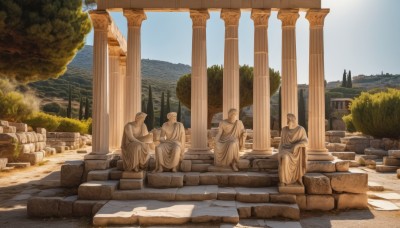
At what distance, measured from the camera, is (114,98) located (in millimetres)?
15219

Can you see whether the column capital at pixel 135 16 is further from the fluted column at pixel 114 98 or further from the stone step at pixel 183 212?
the stone step at pixel 183 212

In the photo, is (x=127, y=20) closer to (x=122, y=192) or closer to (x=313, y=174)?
(x=122, y=192)

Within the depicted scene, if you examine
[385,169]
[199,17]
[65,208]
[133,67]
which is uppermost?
[199,17]

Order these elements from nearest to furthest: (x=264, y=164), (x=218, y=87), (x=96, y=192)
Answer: (x=96, y=192) < (x=264, y=164) < (x=218, y=87)

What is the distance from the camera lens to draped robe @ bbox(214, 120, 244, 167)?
1232 cm

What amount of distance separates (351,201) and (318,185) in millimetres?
1104

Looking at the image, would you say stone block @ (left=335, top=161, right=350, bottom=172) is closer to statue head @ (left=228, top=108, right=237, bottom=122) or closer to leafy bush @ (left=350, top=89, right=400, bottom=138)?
statue head @ (left=228, top=108, right=237, bottom=122)

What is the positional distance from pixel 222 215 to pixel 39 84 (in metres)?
72.1

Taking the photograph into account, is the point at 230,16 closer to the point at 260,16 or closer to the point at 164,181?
the point at 260,16

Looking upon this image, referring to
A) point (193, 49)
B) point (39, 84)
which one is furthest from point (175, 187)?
point (39, 84)

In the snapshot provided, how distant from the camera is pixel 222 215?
8891 mm

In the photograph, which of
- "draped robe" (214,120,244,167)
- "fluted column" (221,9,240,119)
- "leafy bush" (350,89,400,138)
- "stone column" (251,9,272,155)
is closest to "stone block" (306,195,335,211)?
"draped robe" (214,120,244,167)

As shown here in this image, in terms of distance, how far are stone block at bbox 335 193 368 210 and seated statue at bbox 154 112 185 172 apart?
4.99 metres

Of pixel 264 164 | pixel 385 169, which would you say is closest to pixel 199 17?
pixel 264 164
